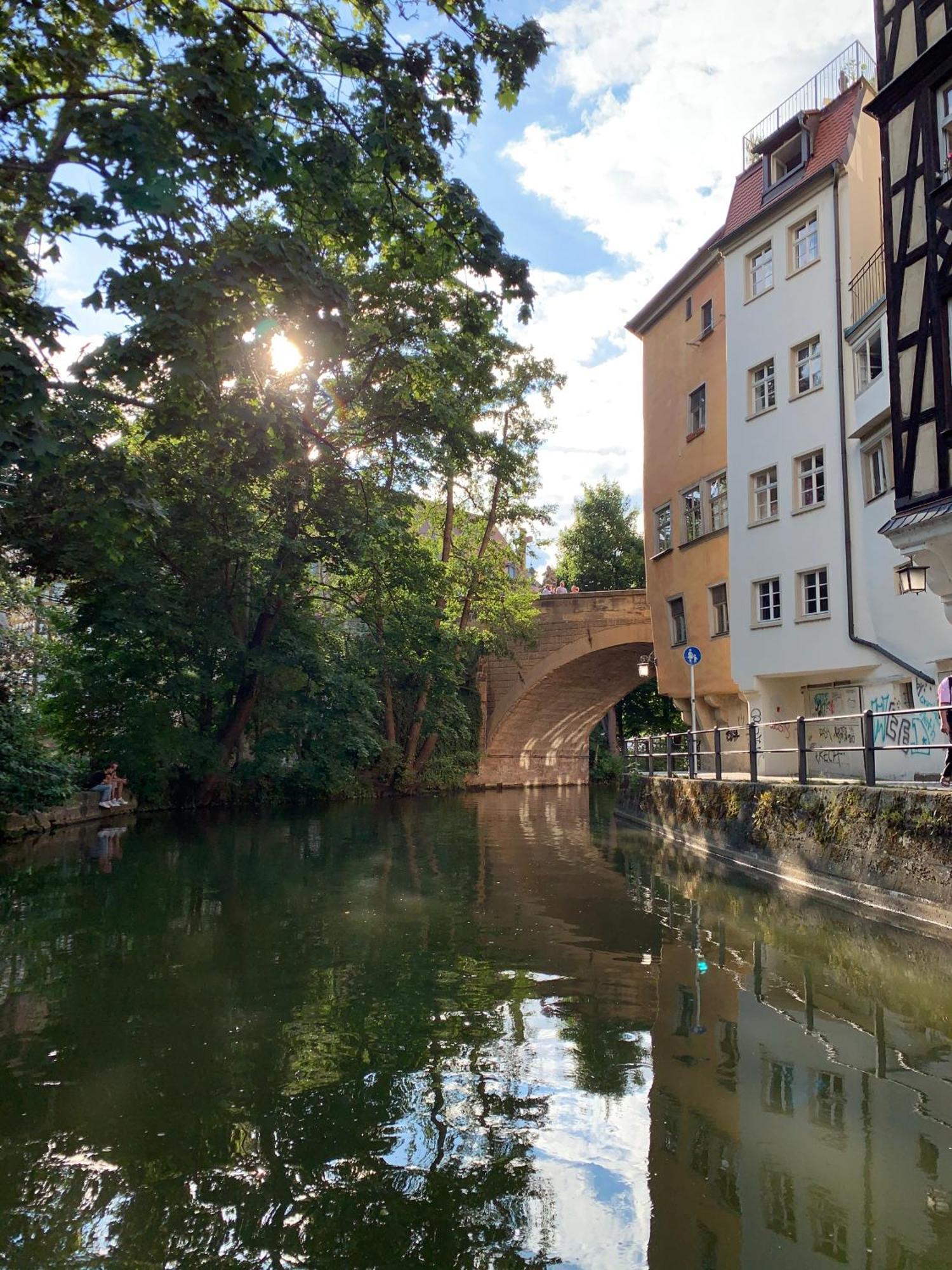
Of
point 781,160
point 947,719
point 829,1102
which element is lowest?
point 829,1102

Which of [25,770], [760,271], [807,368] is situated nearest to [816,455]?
[807,368]

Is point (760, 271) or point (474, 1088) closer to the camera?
point (474, 1088)

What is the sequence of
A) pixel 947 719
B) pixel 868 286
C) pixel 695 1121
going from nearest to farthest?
pixel 695 1121
pixel 947 719
pixel 868 286

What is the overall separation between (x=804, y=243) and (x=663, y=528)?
721cm

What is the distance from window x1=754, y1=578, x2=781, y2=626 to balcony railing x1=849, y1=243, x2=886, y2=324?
194 inches

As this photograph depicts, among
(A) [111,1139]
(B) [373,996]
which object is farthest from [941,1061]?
(A) [111,1139]

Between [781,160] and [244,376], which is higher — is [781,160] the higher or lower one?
the higher one

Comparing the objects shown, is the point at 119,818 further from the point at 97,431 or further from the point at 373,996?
the point at 373,996

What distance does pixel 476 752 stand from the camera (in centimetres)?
3675

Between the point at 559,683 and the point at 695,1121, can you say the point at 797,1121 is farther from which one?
the point at 559,683

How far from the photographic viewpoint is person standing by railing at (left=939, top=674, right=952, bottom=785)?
8312 mm

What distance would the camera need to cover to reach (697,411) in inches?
868

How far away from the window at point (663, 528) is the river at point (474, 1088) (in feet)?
51.9

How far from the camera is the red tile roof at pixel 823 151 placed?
18.0 m
